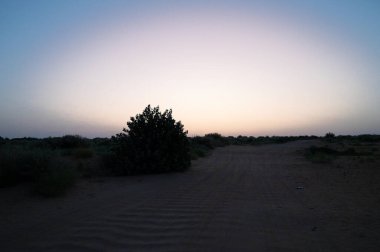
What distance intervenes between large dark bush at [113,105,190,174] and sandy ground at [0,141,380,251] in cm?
293

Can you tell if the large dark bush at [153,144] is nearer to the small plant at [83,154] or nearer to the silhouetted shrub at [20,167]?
the small plant at [83,154]

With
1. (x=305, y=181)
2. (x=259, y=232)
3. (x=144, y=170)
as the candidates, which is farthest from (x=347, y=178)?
(x=259, y=232)

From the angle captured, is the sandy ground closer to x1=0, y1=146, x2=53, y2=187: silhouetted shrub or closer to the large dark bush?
x1=0, y1=146, x2=53, y2=187: silhouetted shrub

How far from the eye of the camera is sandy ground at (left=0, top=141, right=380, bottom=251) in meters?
7.01

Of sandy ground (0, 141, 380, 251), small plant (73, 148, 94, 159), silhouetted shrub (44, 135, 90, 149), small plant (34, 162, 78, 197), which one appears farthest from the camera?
silhouetted shrub (44, 135, 90, 149)

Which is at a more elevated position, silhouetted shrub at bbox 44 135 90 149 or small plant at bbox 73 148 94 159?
silhouetted shrub at bbox 44 135 90 149

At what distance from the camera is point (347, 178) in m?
16.7

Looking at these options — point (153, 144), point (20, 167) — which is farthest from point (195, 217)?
point (153, 144)

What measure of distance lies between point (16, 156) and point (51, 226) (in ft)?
18.0

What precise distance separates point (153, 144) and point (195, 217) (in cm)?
966

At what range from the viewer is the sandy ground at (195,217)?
23.0ft

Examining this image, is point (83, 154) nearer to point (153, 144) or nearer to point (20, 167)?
point (153, 144)

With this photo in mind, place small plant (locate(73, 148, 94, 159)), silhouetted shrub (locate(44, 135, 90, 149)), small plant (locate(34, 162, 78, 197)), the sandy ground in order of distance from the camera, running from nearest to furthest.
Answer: the sandy ground
small plant (locate(34, 162, 78, 197))
small plant (locate(73, 148, 94, 159))
silhouetted shrub (locate(44, 135, 90, 149))

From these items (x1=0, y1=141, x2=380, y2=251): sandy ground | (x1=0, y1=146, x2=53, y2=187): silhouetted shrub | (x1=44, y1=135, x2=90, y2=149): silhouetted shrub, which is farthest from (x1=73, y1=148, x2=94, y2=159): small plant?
(x1=0, y1=146, x2=53, y2=187): silhouetted shrub
